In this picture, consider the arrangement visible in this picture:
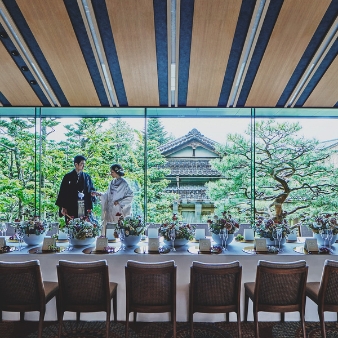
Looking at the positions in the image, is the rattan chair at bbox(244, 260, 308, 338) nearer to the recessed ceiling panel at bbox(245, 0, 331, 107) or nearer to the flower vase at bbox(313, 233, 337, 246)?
the flower vase at bbox(313, 233, 337, 246)

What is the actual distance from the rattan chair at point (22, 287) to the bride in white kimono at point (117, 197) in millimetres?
2275

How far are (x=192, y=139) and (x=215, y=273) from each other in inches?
168

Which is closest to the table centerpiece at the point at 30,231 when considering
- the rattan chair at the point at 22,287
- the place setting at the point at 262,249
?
the rattan chair at the point at 22,287

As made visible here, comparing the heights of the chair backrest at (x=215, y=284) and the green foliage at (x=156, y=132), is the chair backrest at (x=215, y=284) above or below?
below

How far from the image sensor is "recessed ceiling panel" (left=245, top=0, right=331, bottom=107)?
10.9ft

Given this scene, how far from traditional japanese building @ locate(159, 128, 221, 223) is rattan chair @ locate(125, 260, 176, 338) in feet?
13.8

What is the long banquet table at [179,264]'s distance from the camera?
2797mm

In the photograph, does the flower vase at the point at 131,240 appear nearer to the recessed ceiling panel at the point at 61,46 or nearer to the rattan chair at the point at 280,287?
the rattan chair at the point at 280,287

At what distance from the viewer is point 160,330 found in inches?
110

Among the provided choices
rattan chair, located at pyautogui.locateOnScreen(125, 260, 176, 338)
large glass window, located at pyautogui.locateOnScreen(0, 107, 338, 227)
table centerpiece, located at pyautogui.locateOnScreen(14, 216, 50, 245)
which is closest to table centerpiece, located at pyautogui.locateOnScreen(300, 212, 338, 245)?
rattan chair, located at pyautogui.locateOnScreen(125, 260, 176, 338)

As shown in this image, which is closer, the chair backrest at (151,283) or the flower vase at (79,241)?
the chair backrest at (151,283)

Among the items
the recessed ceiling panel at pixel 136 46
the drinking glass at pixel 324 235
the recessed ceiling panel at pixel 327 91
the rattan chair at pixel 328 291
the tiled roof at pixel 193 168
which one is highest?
the recessed ceiling panel at pixel 136 46

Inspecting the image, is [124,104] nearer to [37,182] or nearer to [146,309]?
[37,182]

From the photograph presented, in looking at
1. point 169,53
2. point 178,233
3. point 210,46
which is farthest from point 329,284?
point 169,53
